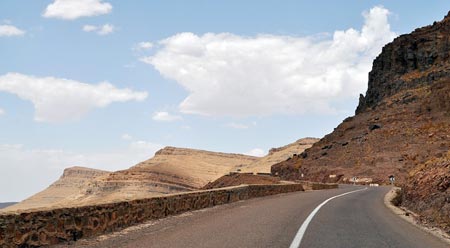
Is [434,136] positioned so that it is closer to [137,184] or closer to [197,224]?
[197,224]

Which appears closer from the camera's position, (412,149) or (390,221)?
(390,221)

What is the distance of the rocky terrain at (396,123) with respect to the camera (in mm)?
81250

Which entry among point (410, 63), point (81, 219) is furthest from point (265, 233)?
point (410, 63)

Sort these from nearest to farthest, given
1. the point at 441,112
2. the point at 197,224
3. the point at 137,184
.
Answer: the point at 197,224 → the point at 441,112 → the point at 137,184

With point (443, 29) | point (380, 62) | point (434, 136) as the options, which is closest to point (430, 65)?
point (443, 29)

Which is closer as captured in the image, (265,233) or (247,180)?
(265,233)

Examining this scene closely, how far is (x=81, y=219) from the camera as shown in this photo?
9641mm

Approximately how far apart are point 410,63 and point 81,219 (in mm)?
119426

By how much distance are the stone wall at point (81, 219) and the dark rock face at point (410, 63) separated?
100.0 metres

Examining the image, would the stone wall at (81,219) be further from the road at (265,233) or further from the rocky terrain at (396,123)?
the rocky terrain at (396,123)

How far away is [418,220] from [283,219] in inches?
173

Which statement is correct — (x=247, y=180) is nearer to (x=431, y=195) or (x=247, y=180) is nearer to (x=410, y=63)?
(x=431, y=195)

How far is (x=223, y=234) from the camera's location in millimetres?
10156

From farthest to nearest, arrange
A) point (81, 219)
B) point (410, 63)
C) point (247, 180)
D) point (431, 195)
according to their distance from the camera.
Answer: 1. point (410, 63)
2. point (247, 180)
3. point (431, 195)
4. point (81, 219)
